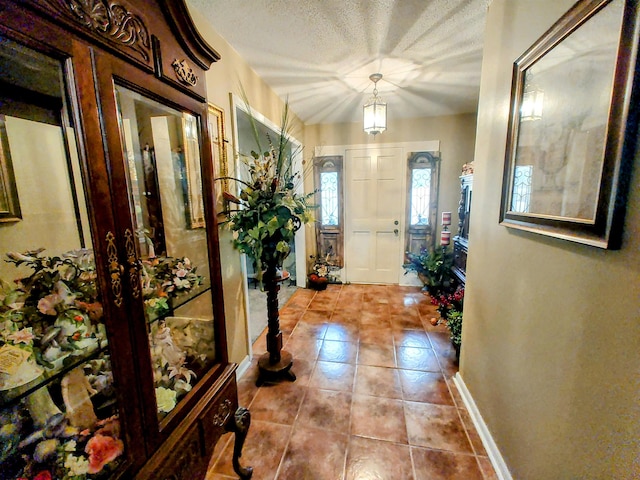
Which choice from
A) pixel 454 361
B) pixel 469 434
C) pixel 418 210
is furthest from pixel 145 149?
pixel 418 210

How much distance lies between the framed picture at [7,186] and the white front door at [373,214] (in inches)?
137

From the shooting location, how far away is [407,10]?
5.00 ft

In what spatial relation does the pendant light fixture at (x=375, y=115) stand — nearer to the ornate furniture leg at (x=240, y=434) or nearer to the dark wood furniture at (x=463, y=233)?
the dark wood furniture at (x=463, y=233)

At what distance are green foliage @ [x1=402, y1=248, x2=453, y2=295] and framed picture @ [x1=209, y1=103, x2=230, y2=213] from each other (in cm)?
279

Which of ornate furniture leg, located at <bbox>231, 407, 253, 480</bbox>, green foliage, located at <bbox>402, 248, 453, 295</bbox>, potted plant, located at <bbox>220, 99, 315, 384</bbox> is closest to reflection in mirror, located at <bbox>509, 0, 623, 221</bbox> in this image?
potted plant, located at <bbox>220, 99, 315, 384</bbox>

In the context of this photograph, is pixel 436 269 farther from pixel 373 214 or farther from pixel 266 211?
pixel 266 211

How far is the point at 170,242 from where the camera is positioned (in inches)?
40.0

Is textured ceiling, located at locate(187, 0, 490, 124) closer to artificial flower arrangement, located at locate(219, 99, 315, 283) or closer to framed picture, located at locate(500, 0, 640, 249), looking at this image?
artificial flower arrangement, located at locate(219, 99, 315, 283)

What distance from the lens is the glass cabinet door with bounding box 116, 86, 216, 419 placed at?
0.81m

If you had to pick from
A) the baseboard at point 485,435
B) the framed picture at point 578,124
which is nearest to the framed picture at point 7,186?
the framed picture at point 578,124

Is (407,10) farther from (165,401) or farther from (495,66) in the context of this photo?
(165,401)

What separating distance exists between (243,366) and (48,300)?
1698mm

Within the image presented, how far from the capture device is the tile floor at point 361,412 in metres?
1.32

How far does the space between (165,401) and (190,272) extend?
1.46ft
